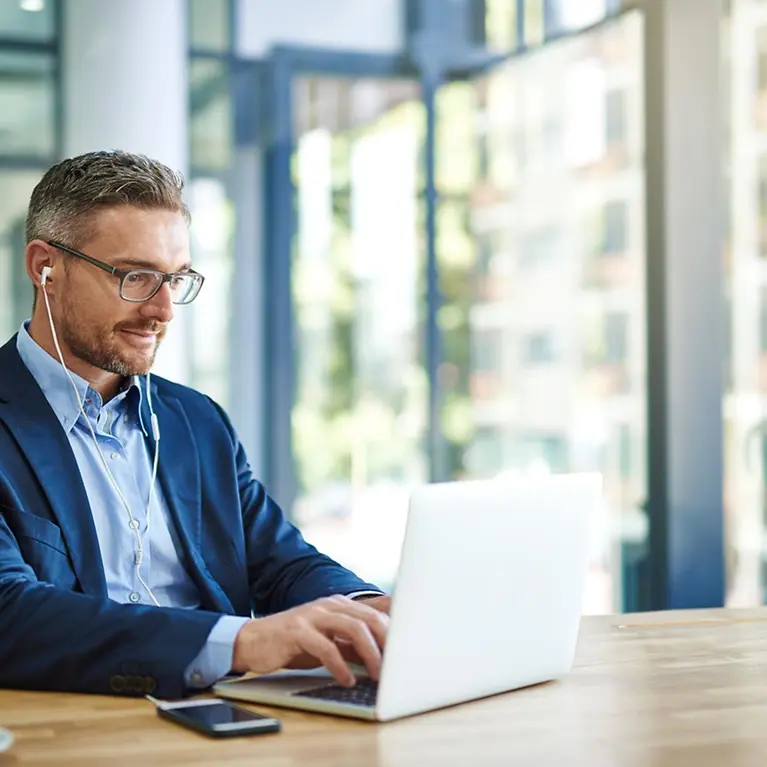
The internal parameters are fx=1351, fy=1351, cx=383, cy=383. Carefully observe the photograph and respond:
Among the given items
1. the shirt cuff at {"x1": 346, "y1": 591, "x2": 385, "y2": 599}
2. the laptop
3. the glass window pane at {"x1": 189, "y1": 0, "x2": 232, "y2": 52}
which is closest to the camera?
the laptop

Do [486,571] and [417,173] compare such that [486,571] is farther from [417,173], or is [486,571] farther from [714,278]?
[417,173]

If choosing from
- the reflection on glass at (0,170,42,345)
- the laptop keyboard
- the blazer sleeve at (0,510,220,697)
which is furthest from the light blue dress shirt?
the reflection on glass at (0,170,42,345)

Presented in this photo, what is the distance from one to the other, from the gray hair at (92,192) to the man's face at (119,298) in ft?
0.06

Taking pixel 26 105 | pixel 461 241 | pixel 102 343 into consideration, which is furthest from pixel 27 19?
pixel 102 343

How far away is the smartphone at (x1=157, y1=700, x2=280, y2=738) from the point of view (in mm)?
1498

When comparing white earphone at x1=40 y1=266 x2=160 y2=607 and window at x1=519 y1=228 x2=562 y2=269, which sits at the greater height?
window at x1=519 y1=228 x2=562 y2=269

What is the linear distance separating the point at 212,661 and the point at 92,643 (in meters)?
0.16

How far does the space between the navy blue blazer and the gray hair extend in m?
0.21

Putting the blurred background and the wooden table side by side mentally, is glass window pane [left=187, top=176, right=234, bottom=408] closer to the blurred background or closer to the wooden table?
the blurred background

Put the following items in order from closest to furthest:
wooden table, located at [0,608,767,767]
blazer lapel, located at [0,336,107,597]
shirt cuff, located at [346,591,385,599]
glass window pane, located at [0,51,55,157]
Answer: wooden table, located at [0,608,767,767] → blazer lapel, located at [0,336,107,597] → shirt cuff, located at [346,591,385,599] → glass window pane, located at [0,51,55,157]

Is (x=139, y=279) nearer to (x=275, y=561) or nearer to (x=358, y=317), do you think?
(x=275, y=561)

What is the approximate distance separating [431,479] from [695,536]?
95 centimetres

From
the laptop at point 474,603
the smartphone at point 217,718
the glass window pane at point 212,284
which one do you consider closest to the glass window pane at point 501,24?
the glass window pane at point 212,284

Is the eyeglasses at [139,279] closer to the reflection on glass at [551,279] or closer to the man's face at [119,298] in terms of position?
the man's face at [119,298]
